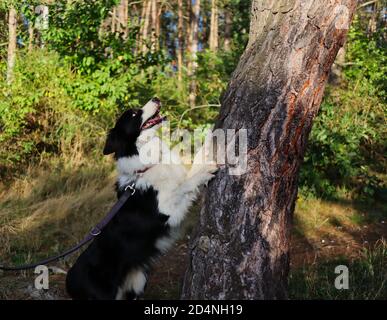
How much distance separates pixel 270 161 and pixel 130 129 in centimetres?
123

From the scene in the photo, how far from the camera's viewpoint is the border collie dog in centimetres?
321

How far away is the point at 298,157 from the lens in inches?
111

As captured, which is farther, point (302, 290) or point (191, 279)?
point (302, 290)

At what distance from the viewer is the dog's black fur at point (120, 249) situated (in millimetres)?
3211

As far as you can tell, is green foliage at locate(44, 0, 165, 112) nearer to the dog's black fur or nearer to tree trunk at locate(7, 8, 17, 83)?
tree trunk at locate(7, 8, 17, 83)

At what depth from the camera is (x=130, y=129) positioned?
11.2 ft

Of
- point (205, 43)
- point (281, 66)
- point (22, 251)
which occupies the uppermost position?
point (205, 43)

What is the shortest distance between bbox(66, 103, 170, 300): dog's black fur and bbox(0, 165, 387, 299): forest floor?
0.40m

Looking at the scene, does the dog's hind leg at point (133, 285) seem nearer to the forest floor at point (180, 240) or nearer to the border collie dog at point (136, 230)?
the border collie dog at point (136, 230)

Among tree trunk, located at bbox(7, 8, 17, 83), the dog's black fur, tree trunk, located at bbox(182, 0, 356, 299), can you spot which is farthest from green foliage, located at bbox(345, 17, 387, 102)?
tree trunk, located at bbox(7, 8, 17, 83)

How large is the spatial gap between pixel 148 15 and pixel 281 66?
50.3ft

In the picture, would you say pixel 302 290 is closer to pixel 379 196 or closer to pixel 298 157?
pixel 298 157
